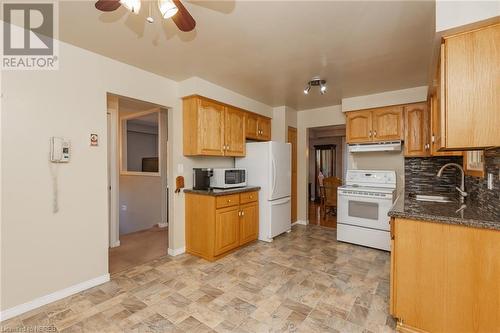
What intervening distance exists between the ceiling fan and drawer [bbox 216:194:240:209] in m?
2.13

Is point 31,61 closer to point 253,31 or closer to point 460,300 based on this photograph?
point 253,31

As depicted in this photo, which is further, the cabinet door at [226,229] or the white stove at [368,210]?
the white stove at [368,210]

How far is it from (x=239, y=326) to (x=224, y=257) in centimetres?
141

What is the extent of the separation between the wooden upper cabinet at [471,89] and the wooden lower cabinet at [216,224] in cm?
248

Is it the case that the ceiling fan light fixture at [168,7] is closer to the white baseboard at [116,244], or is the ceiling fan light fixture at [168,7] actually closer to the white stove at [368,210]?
the white stove at [368,210]

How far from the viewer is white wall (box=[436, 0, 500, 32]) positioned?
1374 mm

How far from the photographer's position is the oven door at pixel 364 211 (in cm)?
341

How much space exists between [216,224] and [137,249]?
4.71ft

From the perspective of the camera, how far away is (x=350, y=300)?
2.18m

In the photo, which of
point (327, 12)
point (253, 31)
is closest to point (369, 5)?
point (327, 12)

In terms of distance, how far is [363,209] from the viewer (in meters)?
3.60

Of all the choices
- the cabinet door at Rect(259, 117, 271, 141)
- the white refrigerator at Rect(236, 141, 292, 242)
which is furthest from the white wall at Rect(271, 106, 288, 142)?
the white refrigerator at Rect(236, 141, 292, 242)

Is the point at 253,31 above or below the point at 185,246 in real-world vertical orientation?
above

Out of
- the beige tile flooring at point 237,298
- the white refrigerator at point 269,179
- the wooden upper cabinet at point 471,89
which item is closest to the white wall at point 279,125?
the white refrigerator at point 269,179
